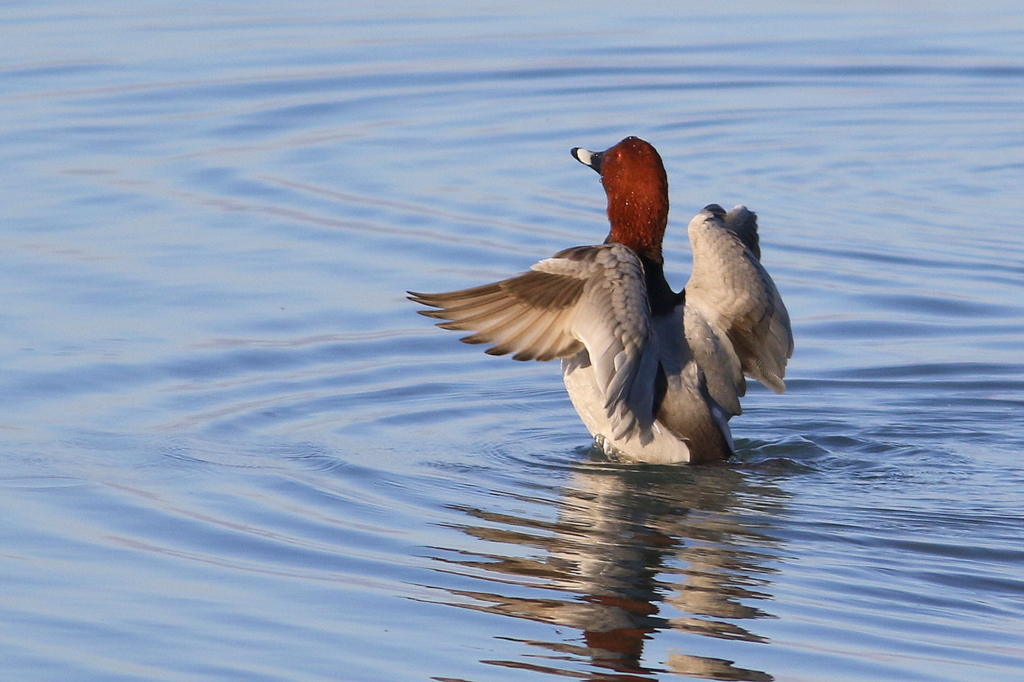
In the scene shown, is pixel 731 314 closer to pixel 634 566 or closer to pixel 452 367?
pixel 634 566

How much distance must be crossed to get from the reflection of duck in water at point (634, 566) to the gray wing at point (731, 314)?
446mm

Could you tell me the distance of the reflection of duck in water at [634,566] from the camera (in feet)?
16.9

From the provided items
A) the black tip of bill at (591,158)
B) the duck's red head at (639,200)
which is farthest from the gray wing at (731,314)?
the black tip of bill at (591,158)

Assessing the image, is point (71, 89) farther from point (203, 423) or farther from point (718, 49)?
point (203, 423)

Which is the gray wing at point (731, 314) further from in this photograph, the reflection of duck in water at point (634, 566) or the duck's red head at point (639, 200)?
the reflection of duck in water at point (634, 566)

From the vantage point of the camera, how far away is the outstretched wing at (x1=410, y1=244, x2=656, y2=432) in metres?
6.55

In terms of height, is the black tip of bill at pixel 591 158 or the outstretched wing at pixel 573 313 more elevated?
the black tip of bill at pixel 591 158

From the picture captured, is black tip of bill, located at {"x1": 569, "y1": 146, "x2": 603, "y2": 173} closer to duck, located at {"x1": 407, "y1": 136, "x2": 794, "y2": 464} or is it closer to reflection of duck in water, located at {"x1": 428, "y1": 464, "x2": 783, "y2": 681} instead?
duck, located at {"x1": 407, "y1": 136, "x2": 794, "y2": 464}

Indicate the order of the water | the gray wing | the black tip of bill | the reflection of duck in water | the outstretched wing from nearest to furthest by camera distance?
1. the reflection of duck in water
2. the water
3. the outstretched wing
4. the gray wing
5. the black tip of bill

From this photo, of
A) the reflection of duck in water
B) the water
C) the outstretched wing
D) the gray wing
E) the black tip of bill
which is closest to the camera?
the reflection of duck in water

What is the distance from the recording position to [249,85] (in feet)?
46.8

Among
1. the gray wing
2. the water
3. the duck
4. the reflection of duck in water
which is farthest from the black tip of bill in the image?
the reflection of duck in water

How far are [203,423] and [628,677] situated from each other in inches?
A: 123

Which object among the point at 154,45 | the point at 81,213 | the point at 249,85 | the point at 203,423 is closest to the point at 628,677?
the point at 203,423
